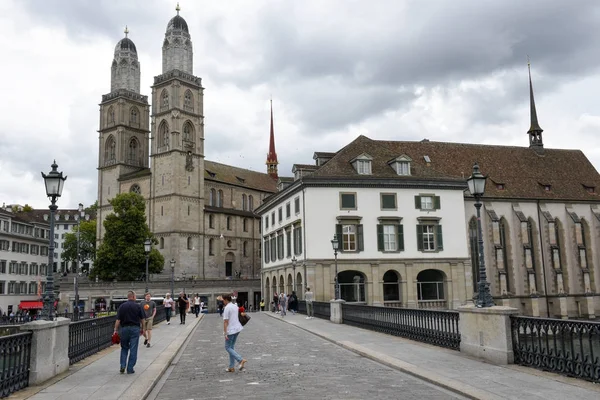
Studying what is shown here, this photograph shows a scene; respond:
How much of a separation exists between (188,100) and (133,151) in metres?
12.8

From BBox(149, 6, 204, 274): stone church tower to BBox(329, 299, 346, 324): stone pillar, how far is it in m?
49.7

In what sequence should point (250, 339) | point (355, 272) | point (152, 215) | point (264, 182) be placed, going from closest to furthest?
1. point (250, 339)
2. point (355, 272)
3. point (152, 215)
4. point (264, 182)

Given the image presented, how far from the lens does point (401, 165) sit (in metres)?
44.9

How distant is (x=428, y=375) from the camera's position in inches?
456

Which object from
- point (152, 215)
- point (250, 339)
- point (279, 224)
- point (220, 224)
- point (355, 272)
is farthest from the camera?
point (220, 224)

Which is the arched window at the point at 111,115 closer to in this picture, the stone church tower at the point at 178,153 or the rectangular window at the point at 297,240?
the stone church tower at the point at 178,153

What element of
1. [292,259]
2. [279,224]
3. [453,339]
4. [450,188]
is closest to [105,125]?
[279,224]

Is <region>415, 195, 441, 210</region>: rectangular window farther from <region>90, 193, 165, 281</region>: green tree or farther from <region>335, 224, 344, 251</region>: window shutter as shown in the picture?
<region>90, 193, 165, 281</region>: green tree

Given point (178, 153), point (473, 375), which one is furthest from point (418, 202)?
point (178, 153)

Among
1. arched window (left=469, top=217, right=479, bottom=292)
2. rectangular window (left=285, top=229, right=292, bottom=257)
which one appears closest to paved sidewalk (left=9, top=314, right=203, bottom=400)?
rectangular window (left=285, top=229, right=292, bottom=257)

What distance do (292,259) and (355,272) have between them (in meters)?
5.03

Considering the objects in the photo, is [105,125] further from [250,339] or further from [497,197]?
[250,339]

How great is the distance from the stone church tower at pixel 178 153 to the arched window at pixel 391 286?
39.2 m

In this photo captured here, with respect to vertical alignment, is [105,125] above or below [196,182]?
above
